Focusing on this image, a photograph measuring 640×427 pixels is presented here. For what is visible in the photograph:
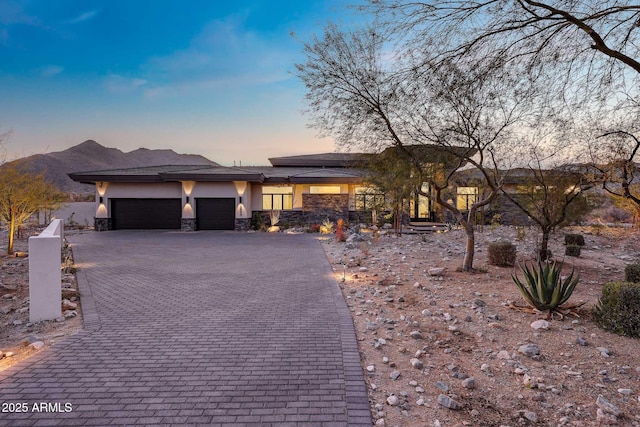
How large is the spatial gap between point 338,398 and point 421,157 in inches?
298

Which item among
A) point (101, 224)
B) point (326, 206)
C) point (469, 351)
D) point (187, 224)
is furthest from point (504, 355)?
Answer: point (101, 224)

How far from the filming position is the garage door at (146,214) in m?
22.4

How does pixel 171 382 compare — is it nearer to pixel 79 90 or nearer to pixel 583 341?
pixel 583 341

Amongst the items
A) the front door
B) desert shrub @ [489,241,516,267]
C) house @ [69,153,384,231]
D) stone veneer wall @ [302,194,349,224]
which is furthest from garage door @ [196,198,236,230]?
desert shrub @ [489,241,516,267]

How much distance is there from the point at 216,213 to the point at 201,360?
18.9m

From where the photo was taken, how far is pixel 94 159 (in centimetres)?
10119

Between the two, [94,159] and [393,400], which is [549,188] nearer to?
[393,400]

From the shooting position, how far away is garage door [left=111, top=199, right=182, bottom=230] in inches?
881

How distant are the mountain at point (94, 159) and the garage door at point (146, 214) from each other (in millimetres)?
48940

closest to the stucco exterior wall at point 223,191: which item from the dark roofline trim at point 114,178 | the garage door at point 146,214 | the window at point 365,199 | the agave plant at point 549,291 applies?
the garage door at point 146,214

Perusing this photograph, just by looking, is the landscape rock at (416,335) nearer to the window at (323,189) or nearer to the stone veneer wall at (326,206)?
the stone veneer wall at (326,206)

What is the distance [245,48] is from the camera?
671 inches

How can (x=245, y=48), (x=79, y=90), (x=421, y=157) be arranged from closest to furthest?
(x=421, y=157) → (x=245, y=48) → (x=79, y=90)

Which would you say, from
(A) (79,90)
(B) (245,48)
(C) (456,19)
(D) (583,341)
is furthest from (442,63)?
(A) (79,90)
